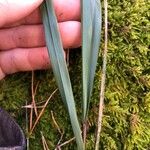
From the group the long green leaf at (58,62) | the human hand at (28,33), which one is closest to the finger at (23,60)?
the human hand at (28,33)

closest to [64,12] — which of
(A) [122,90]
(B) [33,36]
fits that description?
(B) [33,36]

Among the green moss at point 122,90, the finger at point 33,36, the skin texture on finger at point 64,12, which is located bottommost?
the green moss at point 122,90

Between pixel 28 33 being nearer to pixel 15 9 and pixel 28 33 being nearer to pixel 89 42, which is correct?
pixel 15 9

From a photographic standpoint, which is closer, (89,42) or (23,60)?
(89,42)

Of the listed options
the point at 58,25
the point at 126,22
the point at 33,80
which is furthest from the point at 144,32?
the point at 33,80

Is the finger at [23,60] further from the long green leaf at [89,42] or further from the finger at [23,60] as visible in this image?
the long green leaf at [89,42]

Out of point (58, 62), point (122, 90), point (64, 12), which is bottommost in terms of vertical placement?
point (122, 90)

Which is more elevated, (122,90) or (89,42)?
(89,42)
